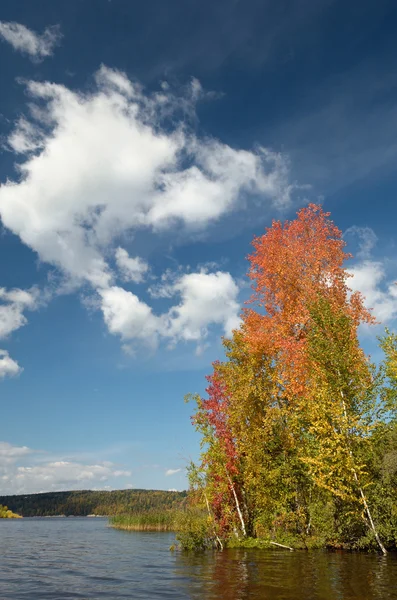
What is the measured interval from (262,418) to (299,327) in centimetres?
680

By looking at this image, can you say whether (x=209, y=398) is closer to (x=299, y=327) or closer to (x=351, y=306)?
(x=299, y=327)

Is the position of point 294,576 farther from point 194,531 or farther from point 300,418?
point 194,531

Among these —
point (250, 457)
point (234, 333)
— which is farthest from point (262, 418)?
point (234, 333)

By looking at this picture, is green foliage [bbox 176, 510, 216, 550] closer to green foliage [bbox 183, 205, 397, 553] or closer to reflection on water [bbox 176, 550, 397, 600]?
green foliage [bbox 183, 205, 397, 553]

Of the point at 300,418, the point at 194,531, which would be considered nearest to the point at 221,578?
the point at 300,418

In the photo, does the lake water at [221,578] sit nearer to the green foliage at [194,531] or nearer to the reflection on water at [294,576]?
the reflection on water at [294,576]

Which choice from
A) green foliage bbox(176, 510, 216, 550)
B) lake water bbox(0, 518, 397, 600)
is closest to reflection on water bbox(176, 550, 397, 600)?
lake water bbox(0, 518, 397, 600)

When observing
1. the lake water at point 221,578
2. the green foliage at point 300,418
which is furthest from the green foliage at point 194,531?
the lake water at point 221,578

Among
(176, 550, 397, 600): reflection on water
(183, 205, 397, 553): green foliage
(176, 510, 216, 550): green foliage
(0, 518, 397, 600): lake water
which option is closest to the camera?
(176, 550, 397, 600): reflection on water

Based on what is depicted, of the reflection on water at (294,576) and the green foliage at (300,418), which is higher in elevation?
the green foliage at (300,418)

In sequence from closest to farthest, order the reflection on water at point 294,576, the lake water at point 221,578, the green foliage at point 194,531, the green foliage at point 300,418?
the reflection on water at point 294,576 < the lake water at point 221,578 < the green foliage at point 300,418 < the green foliage at point 194,531

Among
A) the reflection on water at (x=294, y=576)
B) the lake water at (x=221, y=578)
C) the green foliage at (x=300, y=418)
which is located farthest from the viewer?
the green foliage at (x=300, y=418)

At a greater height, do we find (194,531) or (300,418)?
(300,418)

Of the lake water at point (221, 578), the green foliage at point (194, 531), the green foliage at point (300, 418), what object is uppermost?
the green foliage at point (300, 418)
